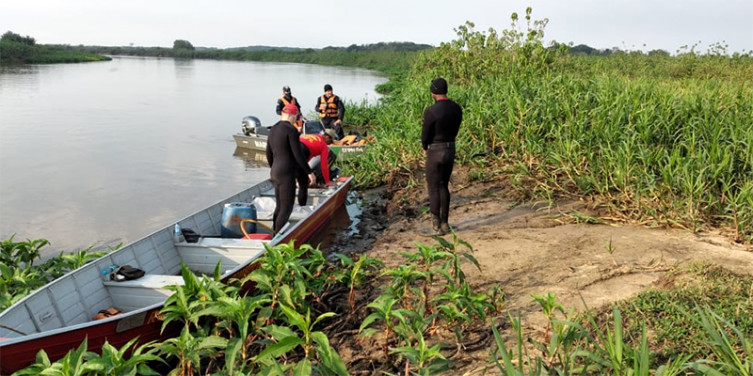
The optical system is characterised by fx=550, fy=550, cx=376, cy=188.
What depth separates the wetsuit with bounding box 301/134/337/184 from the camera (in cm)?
811

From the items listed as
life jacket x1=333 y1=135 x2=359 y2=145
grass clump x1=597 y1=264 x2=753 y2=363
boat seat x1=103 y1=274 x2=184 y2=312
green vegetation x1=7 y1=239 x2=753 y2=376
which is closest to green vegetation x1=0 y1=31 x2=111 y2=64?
life jacket x1=333 y1=135 x2=359 y2=145

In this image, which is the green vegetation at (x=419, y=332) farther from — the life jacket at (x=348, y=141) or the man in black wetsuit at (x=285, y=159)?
the life jacket at (x=348, y=141)

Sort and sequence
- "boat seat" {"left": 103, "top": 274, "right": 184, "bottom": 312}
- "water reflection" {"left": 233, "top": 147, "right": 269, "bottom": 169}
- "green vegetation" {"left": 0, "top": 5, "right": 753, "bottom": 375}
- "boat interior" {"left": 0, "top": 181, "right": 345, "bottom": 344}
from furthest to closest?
"water reflection" {"left": 233, "top": 147, "right": 269, "bottom": 169}
"boat seat" {"left": 103, "top": 274, "right": 184, "bottom": 312}
"boat interior" {"left": 0, "top": 181, "right": 345, "bottom": 344}
"green vegetation" {"left": 0, "top": 5, "right": 753, "bottom": 375}

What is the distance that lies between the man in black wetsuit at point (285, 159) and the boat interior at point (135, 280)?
422mm

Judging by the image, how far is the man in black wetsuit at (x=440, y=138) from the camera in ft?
21.6

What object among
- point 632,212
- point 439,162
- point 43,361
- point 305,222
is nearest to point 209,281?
point 43,361

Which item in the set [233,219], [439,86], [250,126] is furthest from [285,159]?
[250,126]

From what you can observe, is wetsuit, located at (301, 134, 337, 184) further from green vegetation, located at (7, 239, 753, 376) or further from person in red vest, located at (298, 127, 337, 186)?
green vegetation, located at (7, 239, 753, 376)

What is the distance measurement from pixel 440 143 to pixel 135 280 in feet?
12.1

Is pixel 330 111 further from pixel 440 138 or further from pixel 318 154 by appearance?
pixel 440 138

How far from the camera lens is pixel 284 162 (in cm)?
668

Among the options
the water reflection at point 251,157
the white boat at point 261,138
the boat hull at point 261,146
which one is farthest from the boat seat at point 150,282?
the water reflection at point 251,157

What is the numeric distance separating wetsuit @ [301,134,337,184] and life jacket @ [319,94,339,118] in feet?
19.0

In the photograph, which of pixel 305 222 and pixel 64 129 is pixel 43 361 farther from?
pixel 64 129
